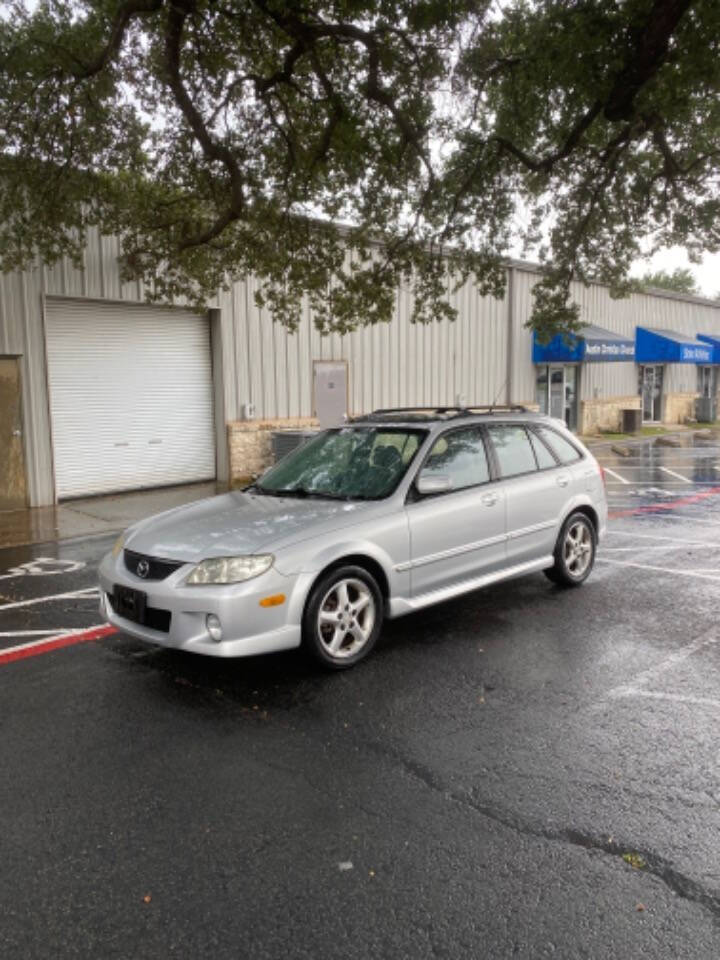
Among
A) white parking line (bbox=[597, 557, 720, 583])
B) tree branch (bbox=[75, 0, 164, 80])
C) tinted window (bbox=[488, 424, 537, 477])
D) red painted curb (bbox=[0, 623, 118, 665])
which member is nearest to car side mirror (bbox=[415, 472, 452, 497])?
tinted window (bbox=[488, 424, 537, 477])

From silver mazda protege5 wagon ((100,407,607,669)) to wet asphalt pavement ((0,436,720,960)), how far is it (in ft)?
1.40

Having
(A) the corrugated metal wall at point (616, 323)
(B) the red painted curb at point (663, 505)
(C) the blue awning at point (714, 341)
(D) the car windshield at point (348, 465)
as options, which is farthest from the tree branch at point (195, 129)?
(C) the blue awning at point (714, 341)

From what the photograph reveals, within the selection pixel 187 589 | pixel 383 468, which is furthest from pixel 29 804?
pixel 383 468

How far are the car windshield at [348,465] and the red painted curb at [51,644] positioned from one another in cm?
166

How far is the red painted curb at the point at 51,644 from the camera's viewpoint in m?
5.26

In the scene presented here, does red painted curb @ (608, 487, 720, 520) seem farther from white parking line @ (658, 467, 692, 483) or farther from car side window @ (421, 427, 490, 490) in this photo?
car side window @ (421, 427, 490, 490)

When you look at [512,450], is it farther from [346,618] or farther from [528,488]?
[346,618]

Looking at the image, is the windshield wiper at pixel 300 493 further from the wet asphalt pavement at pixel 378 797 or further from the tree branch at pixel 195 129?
the tree branch at pixel 195 129

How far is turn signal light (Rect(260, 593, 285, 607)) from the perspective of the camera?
434 cm

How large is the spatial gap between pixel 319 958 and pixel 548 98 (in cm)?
968

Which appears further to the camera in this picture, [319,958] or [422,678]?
[422,678]

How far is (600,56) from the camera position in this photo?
25.1 ft

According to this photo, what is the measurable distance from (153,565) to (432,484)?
1.99 m

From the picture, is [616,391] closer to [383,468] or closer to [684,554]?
[684,554]
